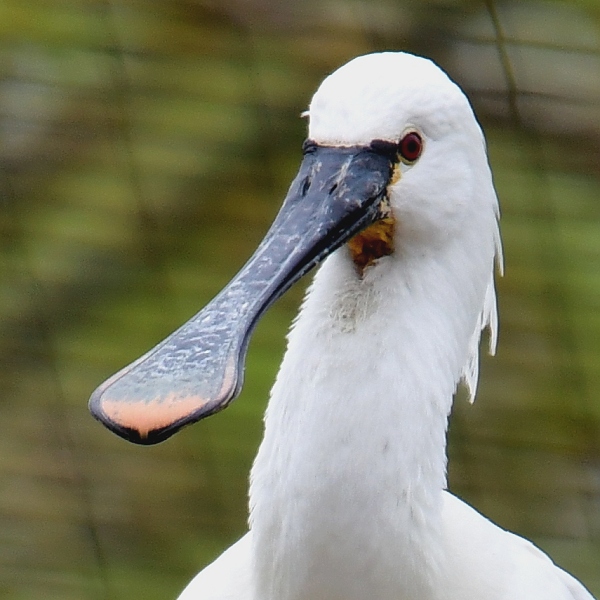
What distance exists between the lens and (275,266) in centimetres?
129

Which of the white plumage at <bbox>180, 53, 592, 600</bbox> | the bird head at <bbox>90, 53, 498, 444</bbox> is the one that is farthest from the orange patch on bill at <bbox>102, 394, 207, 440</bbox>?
the white plumage at <bbox>180, 53, 592, 600</bbox>

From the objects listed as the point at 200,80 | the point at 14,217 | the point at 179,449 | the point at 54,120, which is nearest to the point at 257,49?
the point at 200,80

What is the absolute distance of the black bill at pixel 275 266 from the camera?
49.1 inches

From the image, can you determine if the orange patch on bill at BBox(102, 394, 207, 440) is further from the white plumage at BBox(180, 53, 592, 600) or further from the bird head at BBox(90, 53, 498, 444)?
the white plumage at BBox(180, 53, 592, 600)

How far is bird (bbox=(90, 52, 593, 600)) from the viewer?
4.20ft

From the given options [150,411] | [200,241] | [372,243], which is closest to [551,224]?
[200,241]

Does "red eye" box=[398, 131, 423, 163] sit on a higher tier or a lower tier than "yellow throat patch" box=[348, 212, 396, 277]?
higher

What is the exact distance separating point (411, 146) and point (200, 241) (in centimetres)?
166

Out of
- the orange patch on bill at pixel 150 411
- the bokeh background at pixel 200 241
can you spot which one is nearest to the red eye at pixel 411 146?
the orange patch on bill at pixel 150 411

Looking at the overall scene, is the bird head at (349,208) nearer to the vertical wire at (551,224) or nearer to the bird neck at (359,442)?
the bird neck at (359,442)

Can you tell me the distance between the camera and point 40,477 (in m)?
3.29

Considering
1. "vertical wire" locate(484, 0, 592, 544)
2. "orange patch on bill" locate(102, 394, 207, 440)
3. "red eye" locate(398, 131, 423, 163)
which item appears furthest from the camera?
"vertical wire" locate(484, 0, 592, 544)

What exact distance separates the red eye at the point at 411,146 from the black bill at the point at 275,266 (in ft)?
0.05

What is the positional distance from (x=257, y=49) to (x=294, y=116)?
0.51ft
